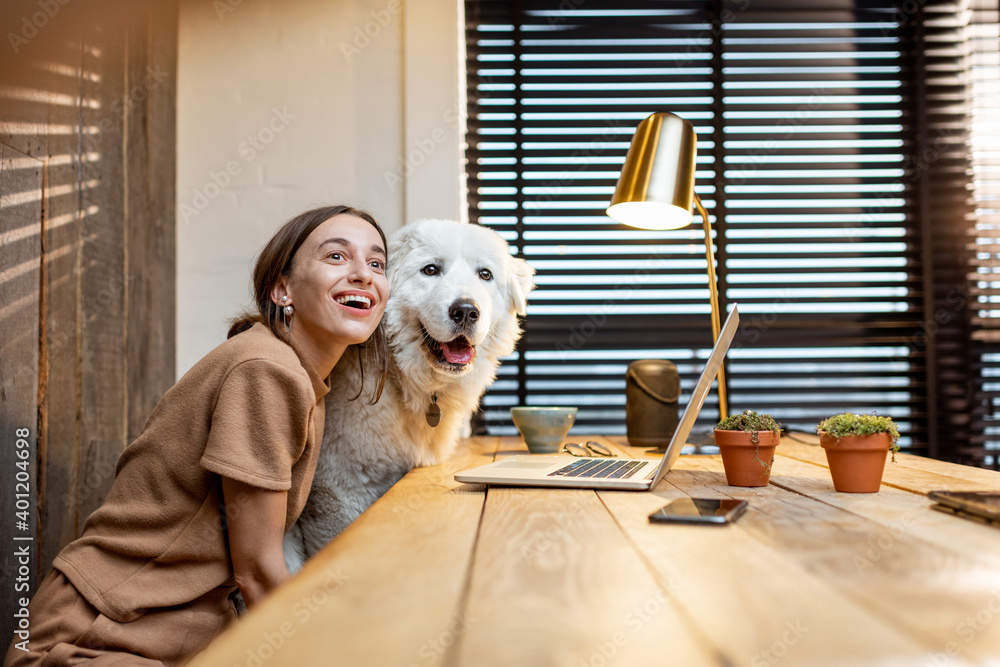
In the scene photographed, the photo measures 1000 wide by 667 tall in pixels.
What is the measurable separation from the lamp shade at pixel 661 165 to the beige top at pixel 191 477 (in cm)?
100

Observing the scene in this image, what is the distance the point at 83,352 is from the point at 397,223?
1111 millimetres

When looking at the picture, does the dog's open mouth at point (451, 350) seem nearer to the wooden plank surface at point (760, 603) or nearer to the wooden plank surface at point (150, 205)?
the wooden plank surface at point (760, 603)

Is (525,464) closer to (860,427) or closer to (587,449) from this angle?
(587,449)

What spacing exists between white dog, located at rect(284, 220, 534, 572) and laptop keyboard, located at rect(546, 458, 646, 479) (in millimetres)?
410

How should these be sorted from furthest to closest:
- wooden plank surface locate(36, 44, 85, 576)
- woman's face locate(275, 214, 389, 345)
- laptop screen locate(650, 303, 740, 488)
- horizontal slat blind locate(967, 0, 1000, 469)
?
horizontal slat blind locate(967, 0, 1000, 469), wooden plank surface locate(36, 44, 85, 576), woman's face locate(275, 214, 389, 345), laptop screen locate(650, 303, 740, 488)

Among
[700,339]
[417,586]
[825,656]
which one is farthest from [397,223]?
[825,656]

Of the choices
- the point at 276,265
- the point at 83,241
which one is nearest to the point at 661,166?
the point at 276,265

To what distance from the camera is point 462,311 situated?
1.60 m

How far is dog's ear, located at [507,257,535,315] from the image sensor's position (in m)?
1.85

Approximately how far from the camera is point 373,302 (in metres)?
1.42

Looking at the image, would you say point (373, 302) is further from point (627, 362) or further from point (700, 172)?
point (700, 172)

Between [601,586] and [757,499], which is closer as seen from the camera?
[601,586]

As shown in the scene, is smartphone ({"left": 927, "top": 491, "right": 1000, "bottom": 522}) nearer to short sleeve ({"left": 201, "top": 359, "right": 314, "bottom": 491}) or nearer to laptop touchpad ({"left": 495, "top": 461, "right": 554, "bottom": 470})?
laptop touchpad ({"left": 495, "top": 461, "right": 554, "bottom": 470})

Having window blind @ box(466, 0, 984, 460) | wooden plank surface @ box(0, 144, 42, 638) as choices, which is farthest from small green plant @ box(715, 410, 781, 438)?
wooden plank surface @ box(0, 144, 42, 638)
